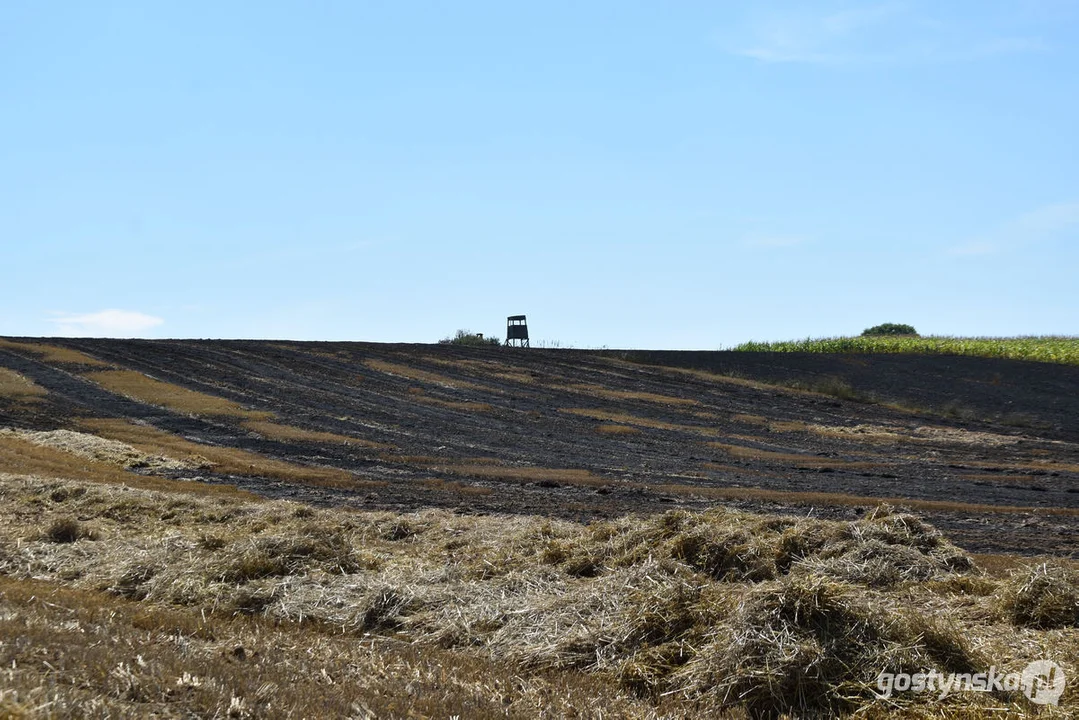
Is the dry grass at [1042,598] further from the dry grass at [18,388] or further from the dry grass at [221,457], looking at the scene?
the dry grass at [18,388]

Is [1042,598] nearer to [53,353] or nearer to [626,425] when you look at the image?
[626,425]

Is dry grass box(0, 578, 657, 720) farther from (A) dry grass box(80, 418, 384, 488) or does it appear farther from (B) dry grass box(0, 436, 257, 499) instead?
(A) dry grass box(80, 418, 384, 488)

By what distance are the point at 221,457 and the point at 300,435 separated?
530 centimetres

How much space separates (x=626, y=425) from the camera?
36875 mm

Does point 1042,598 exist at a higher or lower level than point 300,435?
higher

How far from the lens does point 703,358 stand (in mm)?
60781

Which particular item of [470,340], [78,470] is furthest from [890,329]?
[78,470]

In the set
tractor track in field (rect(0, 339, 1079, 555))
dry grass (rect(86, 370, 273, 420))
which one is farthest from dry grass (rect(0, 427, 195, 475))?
dry grass (rect(86, 370, 273, 420))

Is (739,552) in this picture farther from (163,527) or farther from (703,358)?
(703,358)

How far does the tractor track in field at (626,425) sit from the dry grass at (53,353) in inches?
17.6

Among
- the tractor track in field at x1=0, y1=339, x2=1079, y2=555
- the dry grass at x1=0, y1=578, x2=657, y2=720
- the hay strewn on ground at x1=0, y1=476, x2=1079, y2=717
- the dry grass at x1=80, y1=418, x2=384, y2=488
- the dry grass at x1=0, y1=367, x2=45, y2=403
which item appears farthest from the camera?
the dry grass at x1=0, y1=367, x2=45, y2=403

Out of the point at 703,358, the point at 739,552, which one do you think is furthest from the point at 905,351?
the point at 739,552

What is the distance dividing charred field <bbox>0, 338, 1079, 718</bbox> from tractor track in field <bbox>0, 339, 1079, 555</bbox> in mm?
245

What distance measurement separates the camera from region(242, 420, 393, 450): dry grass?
29.8 m
